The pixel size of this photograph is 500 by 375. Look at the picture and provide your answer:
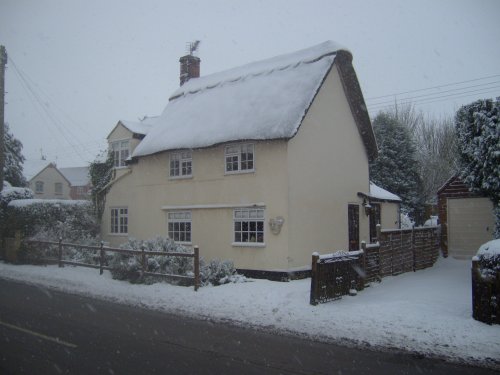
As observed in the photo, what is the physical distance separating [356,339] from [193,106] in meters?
14.7

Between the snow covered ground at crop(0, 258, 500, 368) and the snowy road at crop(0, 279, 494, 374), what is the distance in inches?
22.4

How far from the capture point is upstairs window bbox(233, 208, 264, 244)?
15805mm

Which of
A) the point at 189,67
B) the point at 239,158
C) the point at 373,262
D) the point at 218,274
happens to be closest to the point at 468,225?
the point at 373,262

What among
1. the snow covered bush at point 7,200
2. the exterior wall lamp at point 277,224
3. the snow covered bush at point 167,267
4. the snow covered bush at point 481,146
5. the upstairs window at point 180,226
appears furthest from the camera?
the snow covered bush at point 7,200

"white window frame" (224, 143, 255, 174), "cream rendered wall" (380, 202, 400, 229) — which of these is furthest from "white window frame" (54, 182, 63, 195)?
"white window frame" (224, 143, 255, 174)

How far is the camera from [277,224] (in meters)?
15.1

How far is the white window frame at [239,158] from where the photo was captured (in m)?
16.4

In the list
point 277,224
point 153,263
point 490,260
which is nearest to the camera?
point 490,260

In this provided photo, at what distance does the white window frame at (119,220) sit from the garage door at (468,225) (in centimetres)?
1551

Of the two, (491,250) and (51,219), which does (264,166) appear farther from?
(51,219)

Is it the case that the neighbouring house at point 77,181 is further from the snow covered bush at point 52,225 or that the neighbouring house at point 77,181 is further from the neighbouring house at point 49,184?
the snow covered bush at point 52,225

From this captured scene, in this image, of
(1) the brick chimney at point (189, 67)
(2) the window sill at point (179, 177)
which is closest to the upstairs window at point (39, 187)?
(1) the brick chimney at point (189, 67)

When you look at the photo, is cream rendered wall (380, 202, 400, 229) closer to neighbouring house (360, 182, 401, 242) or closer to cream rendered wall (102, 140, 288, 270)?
neighbouring house (360, 182, 401, 242)

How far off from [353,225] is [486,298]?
1027cm
